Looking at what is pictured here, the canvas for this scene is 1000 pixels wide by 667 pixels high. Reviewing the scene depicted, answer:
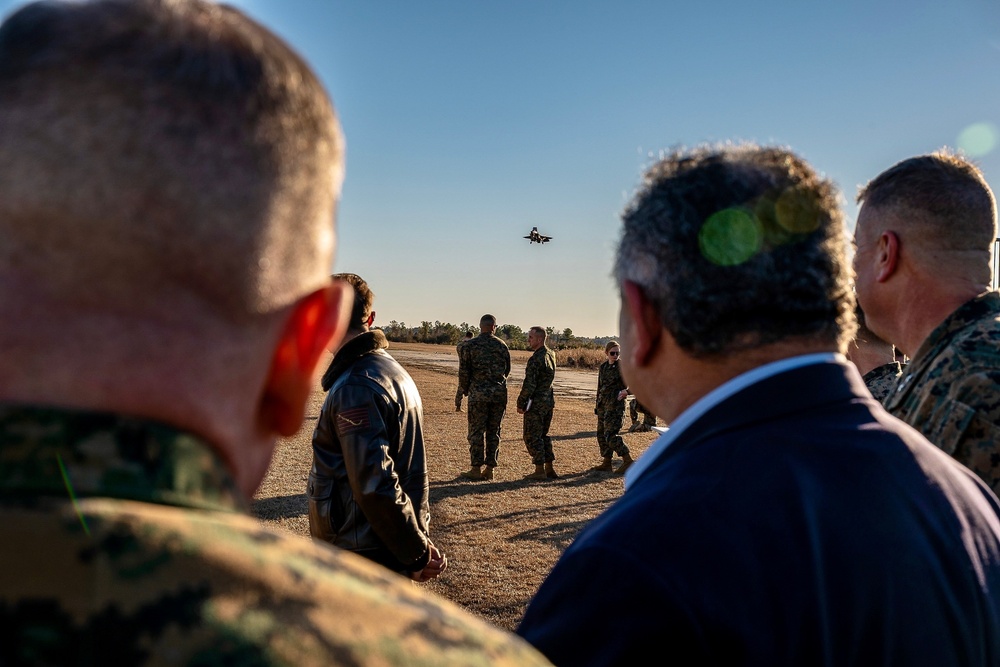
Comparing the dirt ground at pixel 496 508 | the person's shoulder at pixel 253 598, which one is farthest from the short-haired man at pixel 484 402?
the person's shoulder at pixel 253 598

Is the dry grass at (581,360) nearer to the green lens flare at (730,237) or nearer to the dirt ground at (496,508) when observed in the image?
the dirt ground at (496,508)

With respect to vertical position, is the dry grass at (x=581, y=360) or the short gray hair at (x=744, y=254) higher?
the short gray hair at (x=744, y=254)

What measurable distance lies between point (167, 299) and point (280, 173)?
0.24 m

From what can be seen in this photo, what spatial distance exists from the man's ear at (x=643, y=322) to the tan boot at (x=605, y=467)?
441 inches

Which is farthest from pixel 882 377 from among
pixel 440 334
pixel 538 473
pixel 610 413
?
pixel 440 334

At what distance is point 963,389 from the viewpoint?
259 centimetres

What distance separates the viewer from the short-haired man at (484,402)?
11.4 meters

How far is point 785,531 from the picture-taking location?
1.34 metres

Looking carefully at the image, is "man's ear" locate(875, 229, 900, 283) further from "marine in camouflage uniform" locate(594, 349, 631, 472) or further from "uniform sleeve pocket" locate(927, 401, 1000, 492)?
"marine in camouflage uniform" locate(594, 349, 631, 472)

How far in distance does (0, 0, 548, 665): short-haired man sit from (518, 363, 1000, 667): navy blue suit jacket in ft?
1.76

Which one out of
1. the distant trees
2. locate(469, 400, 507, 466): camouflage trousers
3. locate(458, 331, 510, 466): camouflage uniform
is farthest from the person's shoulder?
the distant trees

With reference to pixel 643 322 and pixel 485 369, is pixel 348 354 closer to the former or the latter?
pixel 643 322

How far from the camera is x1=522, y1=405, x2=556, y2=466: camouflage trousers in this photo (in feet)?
37.9

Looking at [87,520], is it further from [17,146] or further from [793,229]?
[793,229]
